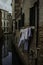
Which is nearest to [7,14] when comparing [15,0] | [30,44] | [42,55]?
[15,0]

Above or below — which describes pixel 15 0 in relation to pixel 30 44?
above

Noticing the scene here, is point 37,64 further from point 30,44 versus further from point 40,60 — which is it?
point 30,44

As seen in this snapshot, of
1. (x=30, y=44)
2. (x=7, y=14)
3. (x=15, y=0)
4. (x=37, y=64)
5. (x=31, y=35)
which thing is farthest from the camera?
(x=7, y=14)

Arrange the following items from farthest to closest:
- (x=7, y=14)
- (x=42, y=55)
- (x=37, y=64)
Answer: (x=7, y=14) < (x=37, y=64) < (x=42, y=55)

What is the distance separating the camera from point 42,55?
4.88 metres

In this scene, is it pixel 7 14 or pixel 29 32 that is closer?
pixel 29 32

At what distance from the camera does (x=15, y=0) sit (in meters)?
21.2

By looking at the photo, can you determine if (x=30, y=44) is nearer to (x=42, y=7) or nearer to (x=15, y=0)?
(x=42, y=7)

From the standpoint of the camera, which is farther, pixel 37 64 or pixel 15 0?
pixel 15 0

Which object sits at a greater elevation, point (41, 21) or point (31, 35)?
point (41, 21)

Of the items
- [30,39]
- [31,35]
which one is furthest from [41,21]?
[30,39]

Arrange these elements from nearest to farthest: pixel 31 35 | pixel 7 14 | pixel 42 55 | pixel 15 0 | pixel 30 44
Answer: pixel 42 55
pixel 31 35
pixel 30 44
pixel 15 0
pixel 7 14

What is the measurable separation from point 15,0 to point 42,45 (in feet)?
55.4

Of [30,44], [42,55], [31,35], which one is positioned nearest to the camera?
[42,55]
